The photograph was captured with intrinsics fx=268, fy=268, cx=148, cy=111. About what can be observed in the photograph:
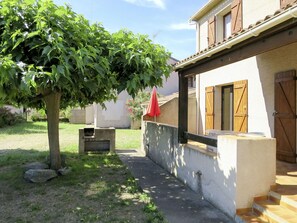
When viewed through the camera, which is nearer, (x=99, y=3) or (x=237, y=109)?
(x=237, y=109)

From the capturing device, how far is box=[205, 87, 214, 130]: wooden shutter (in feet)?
36.3

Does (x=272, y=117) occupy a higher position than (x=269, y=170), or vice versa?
(x=272, y=117)

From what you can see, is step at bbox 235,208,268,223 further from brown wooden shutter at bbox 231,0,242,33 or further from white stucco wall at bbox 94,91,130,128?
white stucco wall at bbox 94,91,130,128

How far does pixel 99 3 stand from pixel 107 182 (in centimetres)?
901

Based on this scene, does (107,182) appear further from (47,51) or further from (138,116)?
(138,116)

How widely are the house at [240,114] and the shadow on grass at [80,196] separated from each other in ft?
4.73

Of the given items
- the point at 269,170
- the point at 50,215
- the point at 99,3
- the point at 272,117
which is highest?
the point at 99,3

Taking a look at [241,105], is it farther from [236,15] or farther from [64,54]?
[64,54]

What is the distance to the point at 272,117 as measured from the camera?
762 centimetres

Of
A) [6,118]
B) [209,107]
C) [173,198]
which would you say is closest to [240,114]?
[209,107]

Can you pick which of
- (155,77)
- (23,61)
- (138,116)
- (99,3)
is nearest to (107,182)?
(155,77)

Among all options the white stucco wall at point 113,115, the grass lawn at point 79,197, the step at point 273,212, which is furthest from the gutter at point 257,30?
the white stucco wall at point 113,115

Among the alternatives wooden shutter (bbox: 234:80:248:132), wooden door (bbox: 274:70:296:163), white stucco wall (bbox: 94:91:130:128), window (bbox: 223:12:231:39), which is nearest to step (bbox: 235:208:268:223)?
wooden door (bbox: 274:70:296:163)

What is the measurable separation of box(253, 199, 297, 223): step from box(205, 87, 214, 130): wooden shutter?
6517 mm
